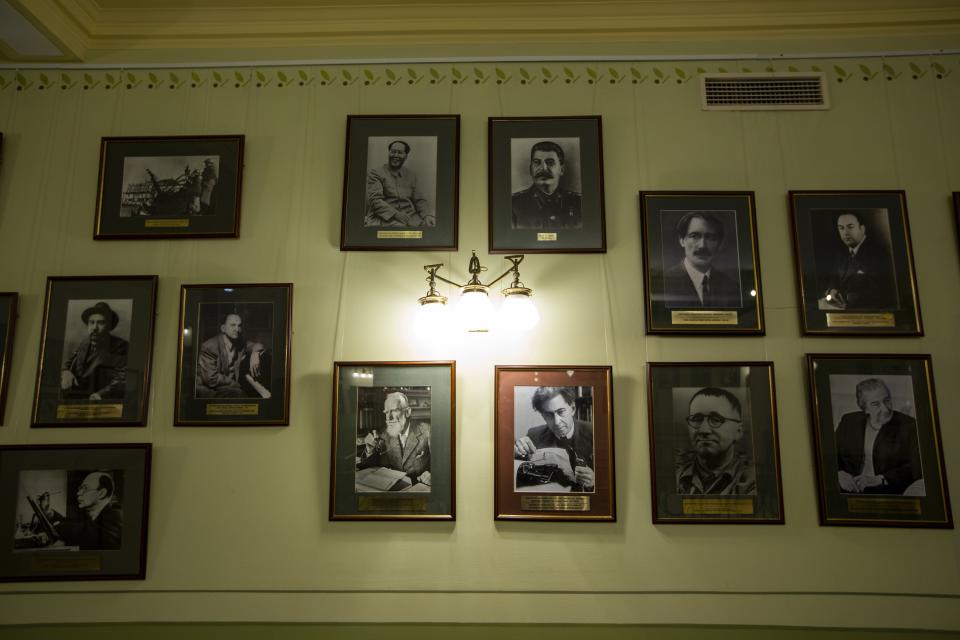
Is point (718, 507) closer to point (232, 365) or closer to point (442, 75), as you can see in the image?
point (232, 365)

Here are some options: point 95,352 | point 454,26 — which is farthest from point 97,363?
point 454,26

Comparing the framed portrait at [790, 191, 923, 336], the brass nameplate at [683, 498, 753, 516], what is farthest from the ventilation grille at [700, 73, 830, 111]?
the brass nameplate at [683, 498, 753, 516]

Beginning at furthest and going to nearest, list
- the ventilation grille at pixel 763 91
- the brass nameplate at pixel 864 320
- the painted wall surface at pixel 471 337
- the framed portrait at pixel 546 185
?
the ventilation grille at pixel 763 91 < the framed portrait at pixel 546 185 < the brass nameplate at pixel 864 320 < the painted wall surface at pixel 471 337

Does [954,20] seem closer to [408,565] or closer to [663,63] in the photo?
[663,63]

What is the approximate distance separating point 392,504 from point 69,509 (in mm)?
1525

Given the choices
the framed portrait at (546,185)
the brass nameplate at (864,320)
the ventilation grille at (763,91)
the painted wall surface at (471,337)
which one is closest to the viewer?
the painted wall surface at (471,337)

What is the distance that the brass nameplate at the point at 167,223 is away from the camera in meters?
3.16

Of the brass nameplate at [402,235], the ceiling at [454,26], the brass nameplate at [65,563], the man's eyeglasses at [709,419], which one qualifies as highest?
the ceiling at [454,26]

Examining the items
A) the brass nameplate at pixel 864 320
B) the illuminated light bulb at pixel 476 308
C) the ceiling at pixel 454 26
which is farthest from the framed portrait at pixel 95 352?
the brass nameplate at pixel 864 320

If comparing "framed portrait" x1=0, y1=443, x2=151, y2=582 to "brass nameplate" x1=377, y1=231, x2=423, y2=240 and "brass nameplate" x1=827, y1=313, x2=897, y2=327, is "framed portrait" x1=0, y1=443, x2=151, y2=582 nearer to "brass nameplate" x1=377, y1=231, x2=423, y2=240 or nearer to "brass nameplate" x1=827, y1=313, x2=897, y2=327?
"brass nameplate" x1=377, y1=231, x2=423, y2=240

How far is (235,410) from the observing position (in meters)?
2.99

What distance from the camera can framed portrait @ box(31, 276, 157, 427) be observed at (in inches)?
118

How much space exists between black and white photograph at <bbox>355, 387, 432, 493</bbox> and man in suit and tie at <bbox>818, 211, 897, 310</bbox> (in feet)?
6.57

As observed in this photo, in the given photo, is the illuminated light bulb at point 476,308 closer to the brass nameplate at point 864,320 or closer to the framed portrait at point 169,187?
the framed portrait at point 169,187
